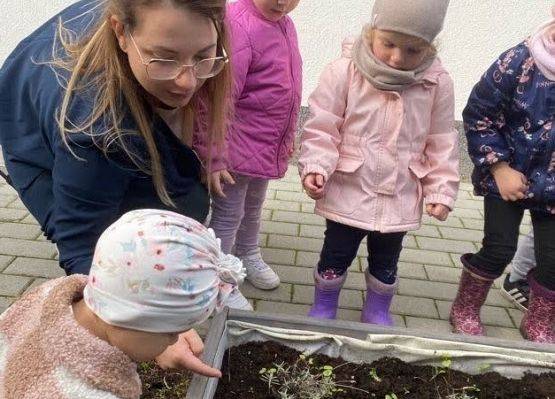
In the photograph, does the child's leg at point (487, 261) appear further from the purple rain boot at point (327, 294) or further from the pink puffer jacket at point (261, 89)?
the pink puffer jacket at point (261, 89)

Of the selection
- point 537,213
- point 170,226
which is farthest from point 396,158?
point 170,226

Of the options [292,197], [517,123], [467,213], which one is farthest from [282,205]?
[517,123]

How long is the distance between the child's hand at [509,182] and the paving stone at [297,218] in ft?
5.29

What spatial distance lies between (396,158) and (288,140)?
0.53 metres

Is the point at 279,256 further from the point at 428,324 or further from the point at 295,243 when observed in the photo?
the point at 428,324

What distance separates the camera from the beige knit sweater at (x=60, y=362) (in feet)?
4.15

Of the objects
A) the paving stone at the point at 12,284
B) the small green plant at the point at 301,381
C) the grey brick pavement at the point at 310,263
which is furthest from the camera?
the grey brick pavement at the point at 310,263

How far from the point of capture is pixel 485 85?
99.3 inches

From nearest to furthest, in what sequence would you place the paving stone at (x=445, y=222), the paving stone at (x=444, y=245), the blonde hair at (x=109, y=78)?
the blonde hair at (x=109, y=78) < the paving stone at (x=444, y=245) < the paving stone at (x=445, y=222)

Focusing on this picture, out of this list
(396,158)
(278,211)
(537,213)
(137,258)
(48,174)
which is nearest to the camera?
(137,258)

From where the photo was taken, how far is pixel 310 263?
3463 mm

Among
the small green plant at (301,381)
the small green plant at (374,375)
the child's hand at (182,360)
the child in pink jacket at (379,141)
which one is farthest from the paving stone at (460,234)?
the child's hand at (182,360)

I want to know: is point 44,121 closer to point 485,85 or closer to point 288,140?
point 288,140

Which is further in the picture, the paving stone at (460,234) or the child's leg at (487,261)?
the paving stone at (460,234)
